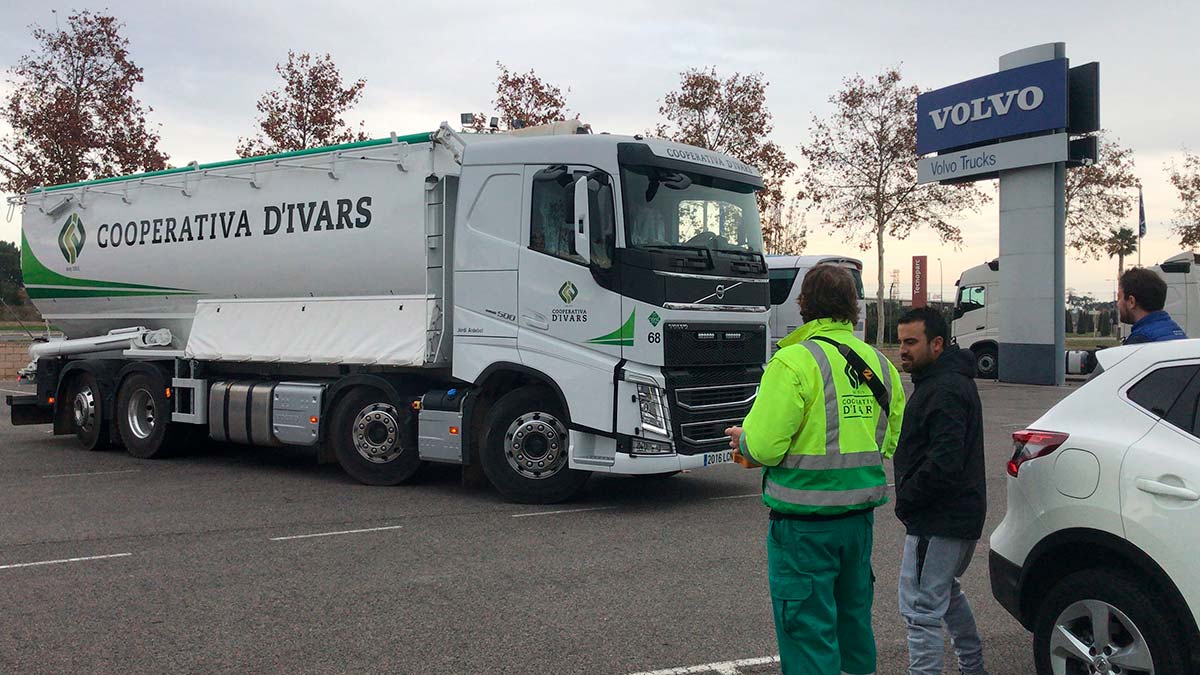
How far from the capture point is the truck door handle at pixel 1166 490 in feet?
12.2

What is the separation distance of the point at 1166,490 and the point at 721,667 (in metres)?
2.16

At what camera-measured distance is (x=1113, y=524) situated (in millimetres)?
3945

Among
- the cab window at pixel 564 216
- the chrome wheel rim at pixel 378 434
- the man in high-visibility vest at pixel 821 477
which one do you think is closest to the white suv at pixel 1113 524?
the man in high-visibility vest at pixel 821 477

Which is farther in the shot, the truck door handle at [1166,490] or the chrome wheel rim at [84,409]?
the chrome wheel rim at [84,409]

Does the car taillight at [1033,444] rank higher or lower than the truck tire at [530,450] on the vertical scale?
higher

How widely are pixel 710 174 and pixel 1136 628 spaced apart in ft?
21.7

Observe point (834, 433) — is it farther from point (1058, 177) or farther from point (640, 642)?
point (1058, 177)

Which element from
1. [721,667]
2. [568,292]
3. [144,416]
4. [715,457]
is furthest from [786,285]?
[721,667]

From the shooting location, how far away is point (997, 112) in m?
26.0

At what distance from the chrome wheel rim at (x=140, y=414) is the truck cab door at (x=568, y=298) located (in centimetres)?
615

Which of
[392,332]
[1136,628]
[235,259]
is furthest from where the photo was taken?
[235,259]

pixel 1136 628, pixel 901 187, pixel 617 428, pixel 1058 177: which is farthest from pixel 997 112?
pixel 1136 628

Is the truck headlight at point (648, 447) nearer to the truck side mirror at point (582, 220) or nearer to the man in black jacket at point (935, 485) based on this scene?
the truck side mirror at point (582, 220)

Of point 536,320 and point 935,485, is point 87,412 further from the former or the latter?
point 935,485
